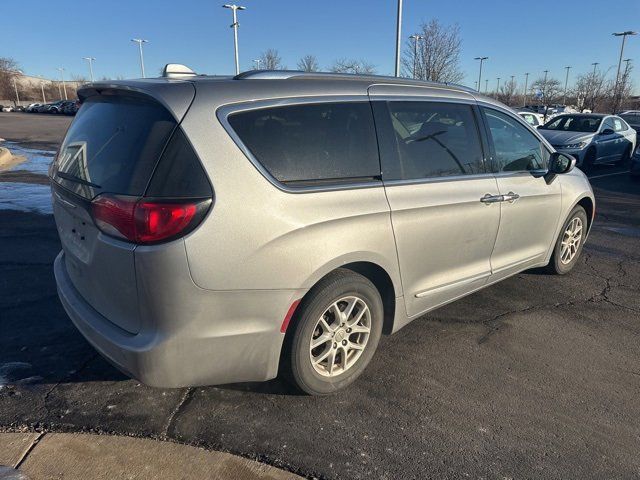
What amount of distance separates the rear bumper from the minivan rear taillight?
297 mm

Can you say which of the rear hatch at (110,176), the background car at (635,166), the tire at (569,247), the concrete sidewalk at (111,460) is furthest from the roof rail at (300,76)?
the background car at (635,166)

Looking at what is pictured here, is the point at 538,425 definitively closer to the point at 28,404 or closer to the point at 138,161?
the point at 138,161

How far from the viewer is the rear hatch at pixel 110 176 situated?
2307mm

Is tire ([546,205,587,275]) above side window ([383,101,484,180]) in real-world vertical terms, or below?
below

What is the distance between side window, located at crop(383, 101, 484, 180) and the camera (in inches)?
124

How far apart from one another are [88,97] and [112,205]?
43.3 inches

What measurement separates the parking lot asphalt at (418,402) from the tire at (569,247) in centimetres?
74

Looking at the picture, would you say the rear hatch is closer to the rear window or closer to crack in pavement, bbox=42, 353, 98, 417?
the rear window

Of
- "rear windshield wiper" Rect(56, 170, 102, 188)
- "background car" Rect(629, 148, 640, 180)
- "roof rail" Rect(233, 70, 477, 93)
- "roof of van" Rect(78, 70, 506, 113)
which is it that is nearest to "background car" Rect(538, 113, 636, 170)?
"background car" Rect(629, 148, 640, 180)

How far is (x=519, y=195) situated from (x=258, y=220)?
2509mm

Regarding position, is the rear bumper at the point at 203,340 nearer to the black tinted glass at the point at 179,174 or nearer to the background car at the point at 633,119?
the black tinted glass at the point at 179,174

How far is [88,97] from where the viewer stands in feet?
9.87

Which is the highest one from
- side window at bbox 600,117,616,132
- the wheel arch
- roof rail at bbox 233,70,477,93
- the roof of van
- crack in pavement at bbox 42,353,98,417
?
roof rail at bbox 233,70,477,93

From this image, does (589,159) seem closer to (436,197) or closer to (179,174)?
(436,197)
